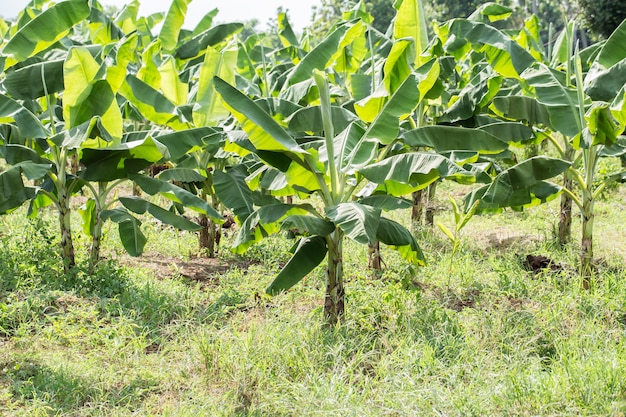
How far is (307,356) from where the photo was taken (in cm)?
439

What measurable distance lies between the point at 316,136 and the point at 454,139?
1.27 metres

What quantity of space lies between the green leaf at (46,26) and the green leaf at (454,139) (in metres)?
3.30

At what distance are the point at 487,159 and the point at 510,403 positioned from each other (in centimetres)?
362

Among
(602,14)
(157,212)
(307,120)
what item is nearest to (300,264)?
(307,120)

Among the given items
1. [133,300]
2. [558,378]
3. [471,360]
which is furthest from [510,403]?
[133,300]

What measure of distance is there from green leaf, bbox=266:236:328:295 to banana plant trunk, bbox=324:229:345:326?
13 centimetres

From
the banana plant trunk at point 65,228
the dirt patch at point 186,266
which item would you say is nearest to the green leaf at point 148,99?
the banana plant trunk at point 65,228

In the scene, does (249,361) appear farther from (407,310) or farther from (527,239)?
(527,239)

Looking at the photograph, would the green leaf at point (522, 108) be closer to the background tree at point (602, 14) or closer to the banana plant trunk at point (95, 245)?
the banana plant trunk at point (95, 245)

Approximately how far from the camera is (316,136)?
564 centimetres

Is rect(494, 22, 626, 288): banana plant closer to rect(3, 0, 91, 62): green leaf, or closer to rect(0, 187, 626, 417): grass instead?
rect(0, 187, 626, 417): grass

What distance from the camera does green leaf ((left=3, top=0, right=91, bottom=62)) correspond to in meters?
5.79

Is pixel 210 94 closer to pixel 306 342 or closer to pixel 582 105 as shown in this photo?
pixel 306 342

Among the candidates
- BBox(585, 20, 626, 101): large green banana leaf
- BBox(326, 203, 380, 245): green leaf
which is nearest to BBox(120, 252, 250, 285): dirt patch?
BBox(326, 203, 380, 245): green leaf
